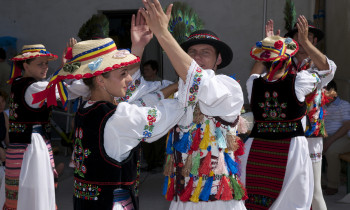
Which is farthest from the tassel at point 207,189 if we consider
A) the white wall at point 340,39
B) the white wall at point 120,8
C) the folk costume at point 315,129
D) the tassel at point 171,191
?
the white wall at point 120,8

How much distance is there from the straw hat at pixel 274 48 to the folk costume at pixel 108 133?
5.40ft

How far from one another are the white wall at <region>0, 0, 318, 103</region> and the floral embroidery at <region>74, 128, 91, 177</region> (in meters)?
6.06

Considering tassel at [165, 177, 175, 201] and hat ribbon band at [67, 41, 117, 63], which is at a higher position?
hat ribbon band at [67, 41, 117, 63]

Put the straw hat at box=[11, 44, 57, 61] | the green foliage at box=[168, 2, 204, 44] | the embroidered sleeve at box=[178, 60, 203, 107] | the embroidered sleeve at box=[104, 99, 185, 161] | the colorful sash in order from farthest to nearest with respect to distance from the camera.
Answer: the straw hat at box=[11, 44, 57, 61] → the colorful sash → the green foliage at box=[168, 2, 204, 44] → the embroidered sleeve at box=[178, 60, 203, 107] → the embroidered sleeve at box=[104, 99, 185, 161]

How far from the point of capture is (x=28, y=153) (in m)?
4.12

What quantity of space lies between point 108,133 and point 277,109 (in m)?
2.04

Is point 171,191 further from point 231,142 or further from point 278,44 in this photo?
point 278,44

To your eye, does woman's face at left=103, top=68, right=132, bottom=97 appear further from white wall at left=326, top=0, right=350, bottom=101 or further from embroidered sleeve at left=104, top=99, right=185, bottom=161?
white wall at left=326, top=0, right=350, bottom=101

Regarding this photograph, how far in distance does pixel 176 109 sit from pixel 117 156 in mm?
398

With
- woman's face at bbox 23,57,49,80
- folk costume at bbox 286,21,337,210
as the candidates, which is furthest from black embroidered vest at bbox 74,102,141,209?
folk costume at bbox 286,21,337,210

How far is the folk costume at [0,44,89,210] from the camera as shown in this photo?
3994 millimetres

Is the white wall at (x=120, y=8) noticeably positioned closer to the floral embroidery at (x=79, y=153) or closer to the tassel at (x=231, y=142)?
the tassel at (x=231, y=142)

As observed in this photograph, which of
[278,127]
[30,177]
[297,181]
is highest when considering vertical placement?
[278,127]

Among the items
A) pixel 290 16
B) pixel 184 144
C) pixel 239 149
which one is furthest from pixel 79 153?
pixel 290 16
